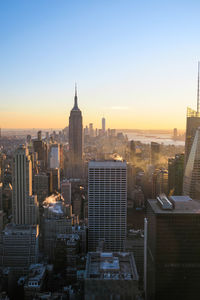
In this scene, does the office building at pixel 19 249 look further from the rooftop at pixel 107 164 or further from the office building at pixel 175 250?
the office building at pixel 175 250

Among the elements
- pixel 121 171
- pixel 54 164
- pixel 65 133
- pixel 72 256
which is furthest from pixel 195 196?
pixel 65 133

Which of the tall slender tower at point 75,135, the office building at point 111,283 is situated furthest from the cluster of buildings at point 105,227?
the tall slender tower at point 75,135

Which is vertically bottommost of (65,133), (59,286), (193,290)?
(59,286)

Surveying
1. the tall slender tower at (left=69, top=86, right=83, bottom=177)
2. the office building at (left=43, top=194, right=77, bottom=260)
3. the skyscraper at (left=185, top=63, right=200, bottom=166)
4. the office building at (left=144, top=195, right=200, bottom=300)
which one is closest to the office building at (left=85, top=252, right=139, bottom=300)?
the office building at (left=144, top=195, right=200, bottom=300)

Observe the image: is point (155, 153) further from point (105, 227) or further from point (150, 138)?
point (105, 227)

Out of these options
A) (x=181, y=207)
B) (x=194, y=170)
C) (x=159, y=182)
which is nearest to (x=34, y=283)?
(x=181, y=207)

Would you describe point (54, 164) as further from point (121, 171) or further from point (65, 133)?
point (121, 171)
